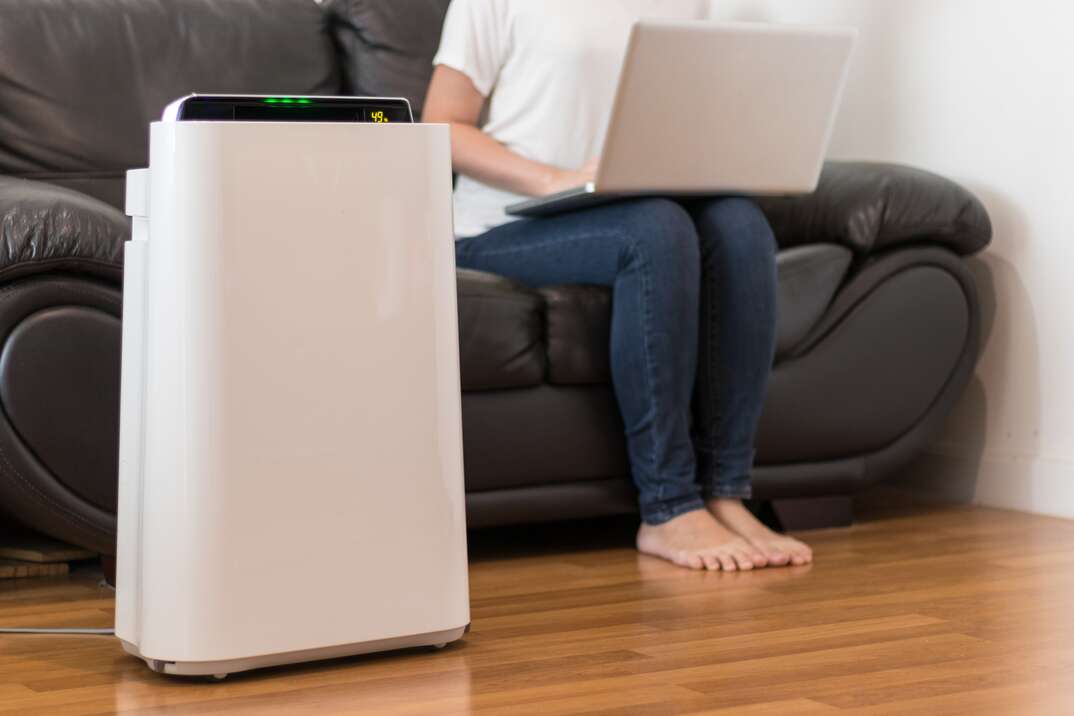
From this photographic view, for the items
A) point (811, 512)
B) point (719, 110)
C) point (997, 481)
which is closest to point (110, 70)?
point (719, 110)

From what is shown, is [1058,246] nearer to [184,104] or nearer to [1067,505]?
[1067,505]

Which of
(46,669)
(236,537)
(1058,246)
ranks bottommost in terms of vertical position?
(46,669)

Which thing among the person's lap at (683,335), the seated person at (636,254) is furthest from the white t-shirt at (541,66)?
the person's lap at (683,335)

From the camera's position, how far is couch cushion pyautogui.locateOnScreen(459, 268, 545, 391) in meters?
1.90

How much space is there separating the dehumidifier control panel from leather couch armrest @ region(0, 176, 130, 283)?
382 millimetres

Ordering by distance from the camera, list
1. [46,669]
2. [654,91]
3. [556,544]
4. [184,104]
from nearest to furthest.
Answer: [184,104]
[46,669]
[654,91]
[556,544]

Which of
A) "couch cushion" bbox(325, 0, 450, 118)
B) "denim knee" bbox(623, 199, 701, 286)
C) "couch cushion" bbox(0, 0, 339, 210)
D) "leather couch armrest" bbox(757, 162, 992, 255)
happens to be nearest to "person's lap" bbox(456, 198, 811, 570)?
"denim knee" bbox(623, 199, 701, 286)

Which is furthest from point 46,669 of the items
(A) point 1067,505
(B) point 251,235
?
(A) point 1067,505

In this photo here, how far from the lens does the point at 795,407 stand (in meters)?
2.15

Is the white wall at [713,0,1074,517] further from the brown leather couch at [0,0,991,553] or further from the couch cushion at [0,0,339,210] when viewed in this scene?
the couch cushion at [0,0,339,210]

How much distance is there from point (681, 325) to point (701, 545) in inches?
11.2

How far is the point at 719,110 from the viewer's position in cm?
189

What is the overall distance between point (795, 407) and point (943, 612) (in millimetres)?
586

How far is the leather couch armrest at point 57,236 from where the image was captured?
163 centimetres
